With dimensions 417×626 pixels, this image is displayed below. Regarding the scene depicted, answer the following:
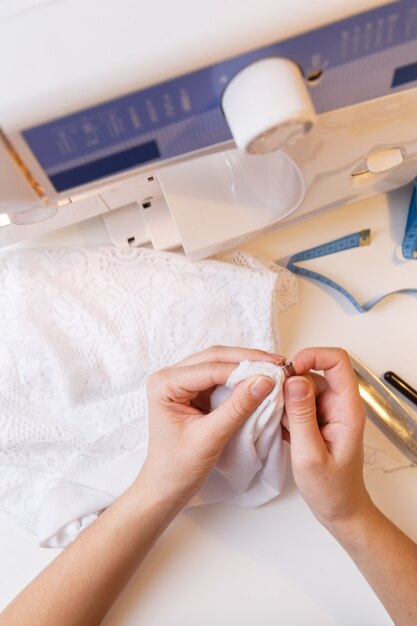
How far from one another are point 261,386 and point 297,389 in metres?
0.04

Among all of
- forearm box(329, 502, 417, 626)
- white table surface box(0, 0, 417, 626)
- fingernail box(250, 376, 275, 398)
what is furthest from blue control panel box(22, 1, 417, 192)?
forearm box(329, 502, 417, 626)

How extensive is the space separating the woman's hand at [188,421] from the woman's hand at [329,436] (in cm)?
4

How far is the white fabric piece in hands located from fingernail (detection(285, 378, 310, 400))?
0.05 feet

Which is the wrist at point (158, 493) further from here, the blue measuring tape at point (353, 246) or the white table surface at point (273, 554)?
the blue measuring tape at point (353, 246)

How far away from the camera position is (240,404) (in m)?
0.55

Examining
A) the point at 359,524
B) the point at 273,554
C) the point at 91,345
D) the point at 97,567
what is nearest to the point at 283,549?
the point at 273,554

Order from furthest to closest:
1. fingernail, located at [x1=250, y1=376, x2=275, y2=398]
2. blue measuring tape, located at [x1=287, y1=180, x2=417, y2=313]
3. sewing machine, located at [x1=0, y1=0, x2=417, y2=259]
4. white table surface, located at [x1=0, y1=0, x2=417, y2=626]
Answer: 1. blue measuring tape, located at [x1=287, y1=180, x2=417, y2=313]
2. white table surface, located at [x1=0, y1=0, x2=417, y2=626]
3. fingernail, located at [x1=250, y1=376, x2=275, y2=398]
4. sewing machine, located at [x1=0, y1=0, x2=417, y2=259]

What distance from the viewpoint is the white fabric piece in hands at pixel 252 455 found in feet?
1.89

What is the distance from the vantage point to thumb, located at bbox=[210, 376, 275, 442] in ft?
1.79

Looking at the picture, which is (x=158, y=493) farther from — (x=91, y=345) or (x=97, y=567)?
(x=91, y=345)

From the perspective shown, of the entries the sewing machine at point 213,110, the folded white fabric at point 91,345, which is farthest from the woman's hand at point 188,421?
the sewing machine at point 213,110

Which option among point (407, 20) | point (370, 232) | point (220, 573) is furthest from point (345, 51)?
point (220, 573)

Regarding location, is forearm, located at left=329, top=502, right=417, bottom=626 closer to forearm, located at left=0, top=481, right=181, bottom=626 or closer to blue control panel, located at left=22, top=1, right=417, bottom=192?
forearm, located at left=0, top=481, right=181, bottom=626

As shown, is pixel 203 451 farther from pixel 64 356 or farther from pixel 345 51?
pixel 345 51
